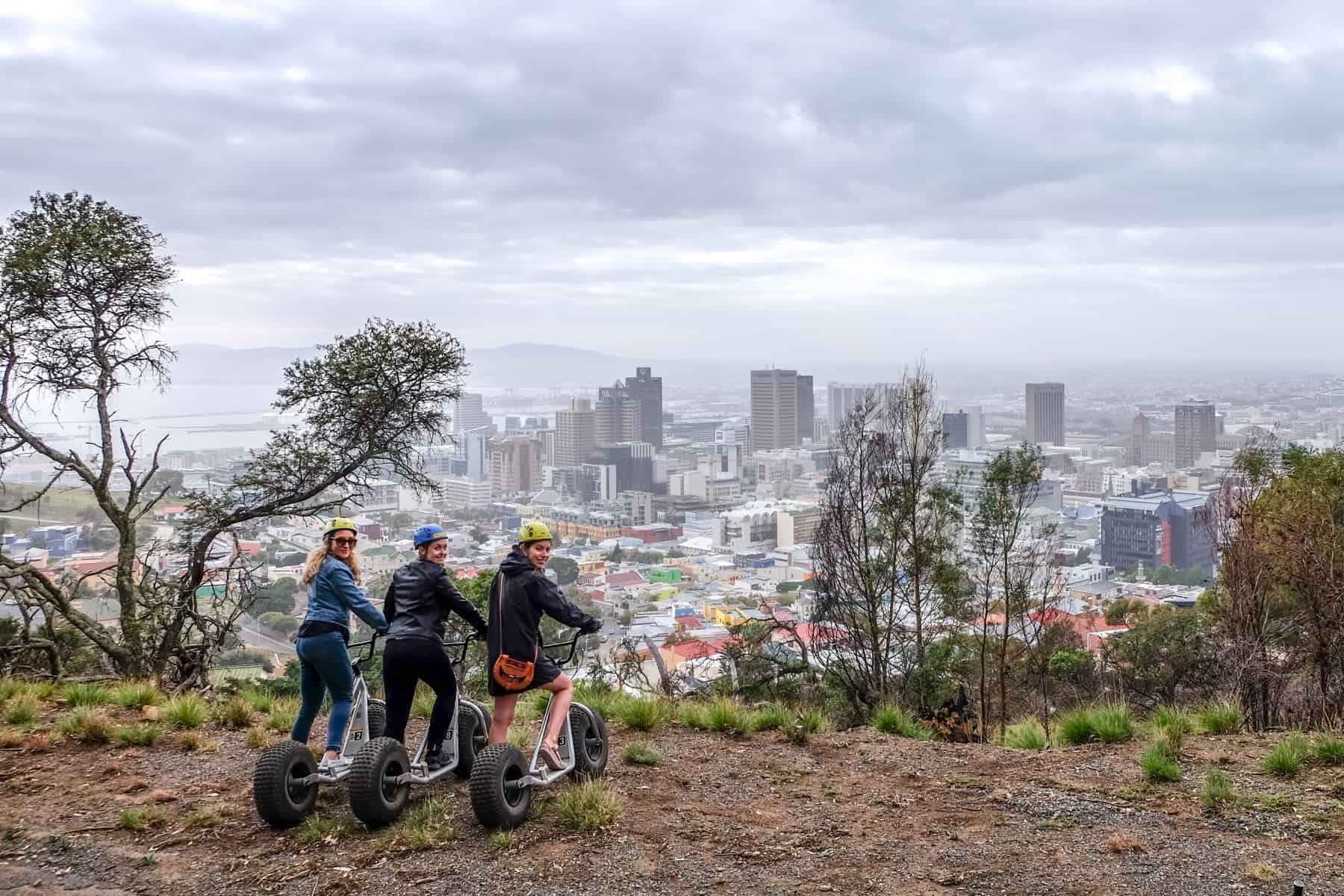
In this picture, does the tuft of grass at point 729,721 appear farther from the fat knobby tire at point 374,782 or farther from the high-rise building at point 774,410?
the high-rise building at point 774,410

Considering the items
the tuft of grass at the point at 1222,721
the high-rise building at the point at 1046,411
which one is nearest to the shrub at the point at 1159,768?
the tuft of grass at the point at 1222,721

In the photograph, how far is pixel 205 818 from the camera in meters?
5.54

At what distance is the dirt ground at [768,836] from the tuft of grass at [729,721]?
870mm

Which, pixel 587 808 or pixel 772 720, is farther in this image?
pixel 772 720

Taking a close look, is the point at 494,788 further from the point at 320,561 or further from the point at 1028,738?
the point at 1028,738

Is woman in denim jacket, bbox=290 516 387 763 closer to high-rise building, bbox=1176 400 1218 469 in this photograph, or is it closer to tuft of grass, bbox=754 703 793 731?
tuft of grass, bbox=754 703 793 731

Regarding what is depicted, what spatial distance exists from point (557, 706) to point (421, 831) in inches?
38.7

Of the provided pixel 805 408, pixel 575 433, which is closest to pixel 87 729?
pixel 575 433

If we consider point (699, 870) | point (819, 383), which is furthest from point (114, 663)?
point (819, 383)

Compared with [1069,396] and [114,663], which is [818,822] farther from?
[1069,396]

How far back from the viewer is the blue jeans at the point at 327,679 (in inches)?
220

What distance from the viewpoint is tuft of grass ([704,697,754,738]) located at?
7.77 metres

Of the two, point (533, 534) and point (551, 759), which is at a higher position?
point (533, 534)

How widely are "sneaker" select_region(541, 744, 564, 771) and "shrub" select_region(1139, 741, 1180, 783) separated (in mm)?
3690
